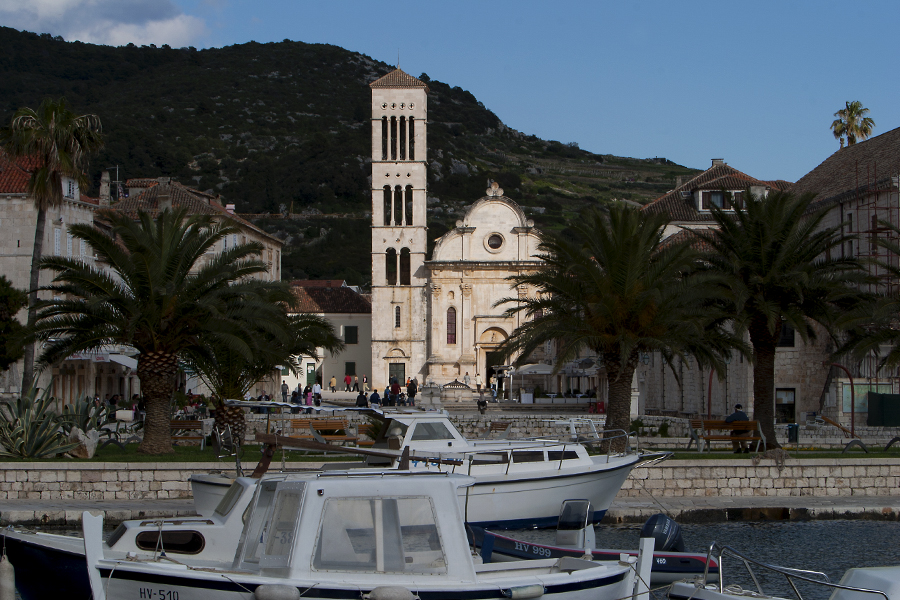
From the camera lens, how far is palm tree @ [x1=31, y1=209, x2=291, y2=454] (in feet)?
66.6

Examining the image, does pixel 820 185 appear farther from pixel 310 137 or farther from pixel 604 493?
pixel 310 137

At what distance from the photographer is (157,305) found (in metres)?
20.8

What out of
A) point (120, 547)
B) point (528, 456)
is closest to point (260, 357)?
point (528, 456)

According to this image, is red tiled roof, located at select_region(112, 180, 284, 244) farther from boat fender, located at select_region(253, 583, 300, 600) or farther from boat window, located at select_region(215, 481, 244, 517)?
boat fender, located at select_region(253, 583, 300, 600)

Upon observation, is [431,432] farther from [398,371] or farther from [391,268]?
[391,268]

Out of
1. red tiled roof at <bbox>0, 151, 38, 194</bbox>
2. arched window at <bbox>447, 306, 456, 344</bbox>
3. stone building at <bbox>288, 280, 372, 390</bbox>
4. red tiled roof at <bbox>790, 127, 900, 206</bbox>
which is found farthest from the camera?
stone building at <bbox>288, 280, 372, 390</bbox>

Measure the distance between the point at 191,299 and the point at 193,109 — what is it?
529 ft

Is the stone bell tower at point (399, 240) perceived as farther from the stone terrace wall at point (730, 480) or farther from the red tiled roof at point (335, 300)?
the stone terrace wall at point (730, 480)

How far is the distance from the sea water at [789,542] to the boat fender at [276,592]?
7.55 meters

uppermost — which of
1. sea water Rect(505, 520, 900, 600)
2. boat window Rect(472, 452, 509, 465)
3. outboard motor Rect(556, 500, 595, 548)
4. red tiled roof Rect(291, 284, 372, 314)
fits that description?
red tiled roof Rect(291, 284, 372, 314)

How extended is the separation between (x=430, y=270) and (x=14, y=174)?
29.4m

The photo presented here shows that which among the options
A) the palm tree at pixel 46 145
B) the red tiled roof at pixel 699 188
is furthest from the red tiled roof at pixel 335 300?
the palm tree at pixel 46 145

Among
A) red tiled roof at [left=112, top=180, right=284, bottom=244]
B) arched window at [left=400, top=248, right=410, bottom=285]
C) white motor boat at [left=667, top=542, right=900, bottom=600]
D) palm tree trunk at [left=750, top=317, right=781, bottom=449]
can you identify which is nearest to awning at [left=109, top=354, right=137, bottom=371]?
red tiled roof at [left=112, top=180, right=284, bottom=244]

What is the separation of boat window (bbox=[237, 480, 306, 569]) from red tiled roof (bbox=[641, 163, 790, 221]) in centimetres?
4361
